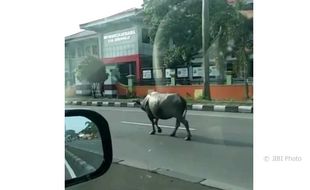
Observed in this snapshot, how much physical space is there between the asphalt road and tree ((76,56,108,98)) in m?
0.10

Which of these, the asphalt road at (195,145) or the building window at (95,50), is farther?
the building window at (95,50)

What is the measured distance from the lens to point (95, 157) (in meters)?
1.28

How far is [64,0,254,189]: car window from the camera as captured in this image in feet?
4.00

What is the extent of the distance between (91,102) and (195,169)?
47 cm

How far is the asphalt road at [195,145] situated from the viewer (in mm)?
1209

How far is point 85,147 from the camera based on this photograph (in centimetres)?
126

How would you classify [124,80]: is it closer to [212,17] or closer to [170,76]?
[170,76]

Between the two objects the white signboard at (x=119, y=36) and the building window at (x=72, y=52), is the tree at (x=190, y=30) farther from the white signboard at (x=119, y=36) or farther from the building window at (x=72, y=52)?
the building window at (x=72, y=52)

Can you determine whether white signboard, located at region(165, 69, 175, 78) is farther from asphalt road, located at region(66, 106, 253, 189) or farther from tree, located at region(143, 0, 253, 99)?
asphalt road, located at region(66, 106, 253, 189)

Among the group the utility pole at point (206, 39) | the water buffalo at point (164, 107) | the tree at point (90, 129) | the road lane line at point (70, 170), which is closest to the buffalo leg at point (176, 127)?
the water buffalo at point (164, 107)

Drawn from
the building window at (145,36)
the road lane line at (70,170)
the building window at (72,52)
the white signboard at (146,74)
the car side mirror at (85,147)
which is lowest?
the road lane line at (70,170)

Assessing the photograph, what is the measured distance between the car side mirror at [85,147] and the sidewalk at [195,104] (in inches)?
1.9

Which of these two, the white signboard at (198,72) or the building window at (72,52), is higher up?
the building window at (72,52)
